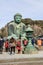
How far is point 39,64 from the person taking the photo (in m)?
8.03

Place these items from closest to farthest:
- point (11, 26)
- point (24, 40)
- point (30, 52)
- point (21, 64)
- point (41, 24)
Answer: point (21, 64) → point (30, 52) → point (24, 40) → point (11, 26) → point (41, 24)

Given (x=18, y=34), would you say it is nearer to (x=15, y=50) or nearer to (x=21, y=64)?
(x=15, y=50)

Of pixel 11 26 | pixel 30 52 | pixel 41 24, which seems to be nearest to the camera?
pixel 30 52

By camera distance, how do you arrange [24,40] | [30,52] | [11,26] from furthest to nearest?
[11,26] < [24,40] < [30,52]

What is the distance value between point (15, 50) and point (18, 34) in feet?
8.14

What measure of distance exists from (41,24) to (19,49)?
57229mm

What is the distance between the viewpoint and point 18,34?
576 inches

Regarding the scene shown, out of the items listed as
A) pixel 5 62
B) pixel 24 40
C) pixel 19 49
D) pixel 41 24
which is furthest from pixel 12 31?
pixel 41 24

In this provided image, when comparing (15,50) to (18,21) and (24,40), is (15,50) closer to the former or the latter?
Answer: (24,40)

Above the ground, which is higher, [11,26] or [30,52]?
[11,26]

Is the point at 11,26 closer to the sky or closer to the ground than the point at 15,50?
closer to the sky

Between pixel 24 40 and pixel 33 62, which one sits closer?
pixel 33 62

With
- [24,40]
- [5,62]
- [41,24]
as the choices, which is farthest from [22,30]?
[41,24]

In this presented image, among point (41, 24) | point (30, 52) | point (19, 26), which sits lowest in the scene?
point (41, 24)
